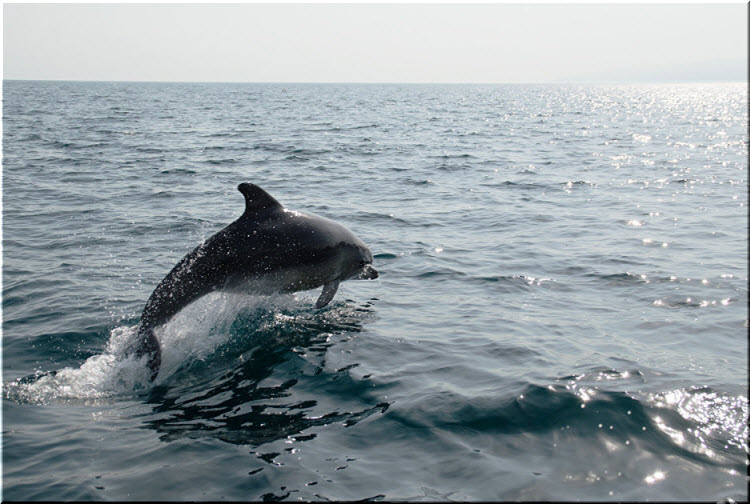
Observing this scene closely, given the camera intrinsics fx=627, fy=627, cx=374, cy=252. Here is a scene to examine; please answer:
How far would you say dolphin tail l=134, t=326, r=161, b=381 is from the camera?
7.60 m

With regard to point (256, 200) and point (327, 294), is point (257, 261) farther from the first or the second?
point (327, 294)

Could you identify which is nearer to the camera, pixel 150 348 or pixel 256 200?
pixel 150 348

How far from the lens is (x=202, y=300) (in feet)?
29.1

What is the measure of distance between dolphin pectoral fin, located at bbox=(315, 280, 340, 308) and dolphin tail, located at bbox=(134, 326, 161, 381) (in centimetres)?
245

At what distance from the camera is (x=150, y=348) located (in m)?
7.75

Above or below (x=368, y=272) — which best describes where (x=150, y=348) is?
below

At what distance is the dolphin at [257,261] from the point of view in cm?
812

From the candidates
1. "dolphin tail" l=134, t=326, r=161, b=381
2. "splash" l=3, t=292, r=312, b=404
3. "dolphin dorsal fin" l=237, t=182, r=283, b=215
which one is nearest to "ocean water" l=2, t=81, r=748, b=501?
"splash" l=3, t=292, r=312, b=404

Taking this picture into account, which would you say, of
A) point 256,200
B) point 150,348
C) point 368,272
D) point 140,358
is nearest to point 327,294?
point 368,272

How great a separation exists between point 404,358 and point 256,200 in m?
2.97

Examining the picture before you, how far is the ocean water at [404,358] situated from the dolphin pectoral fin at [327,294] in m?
0.34

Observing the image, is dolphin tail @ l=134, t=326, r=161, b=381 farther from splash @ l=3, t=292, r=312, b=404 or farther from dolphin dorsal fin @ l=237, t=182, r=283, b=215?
dolphin dorsal fin @ l=237, t=182, r=283, b=215

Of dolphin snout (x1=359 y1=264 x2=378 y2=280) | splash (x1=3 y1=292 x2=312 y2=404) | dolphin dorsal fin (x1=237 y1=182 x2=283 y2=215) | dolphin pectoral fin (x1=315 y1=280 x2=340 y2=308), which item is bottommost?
splash (x1=3 y1=292 x2=312 y2=404)

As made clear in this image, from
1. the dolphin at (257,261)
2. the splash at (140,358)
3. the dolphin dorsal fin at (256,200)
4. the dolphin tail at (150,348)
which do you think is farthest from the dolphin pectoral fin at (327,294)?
the dolphin tail at (150,348)
